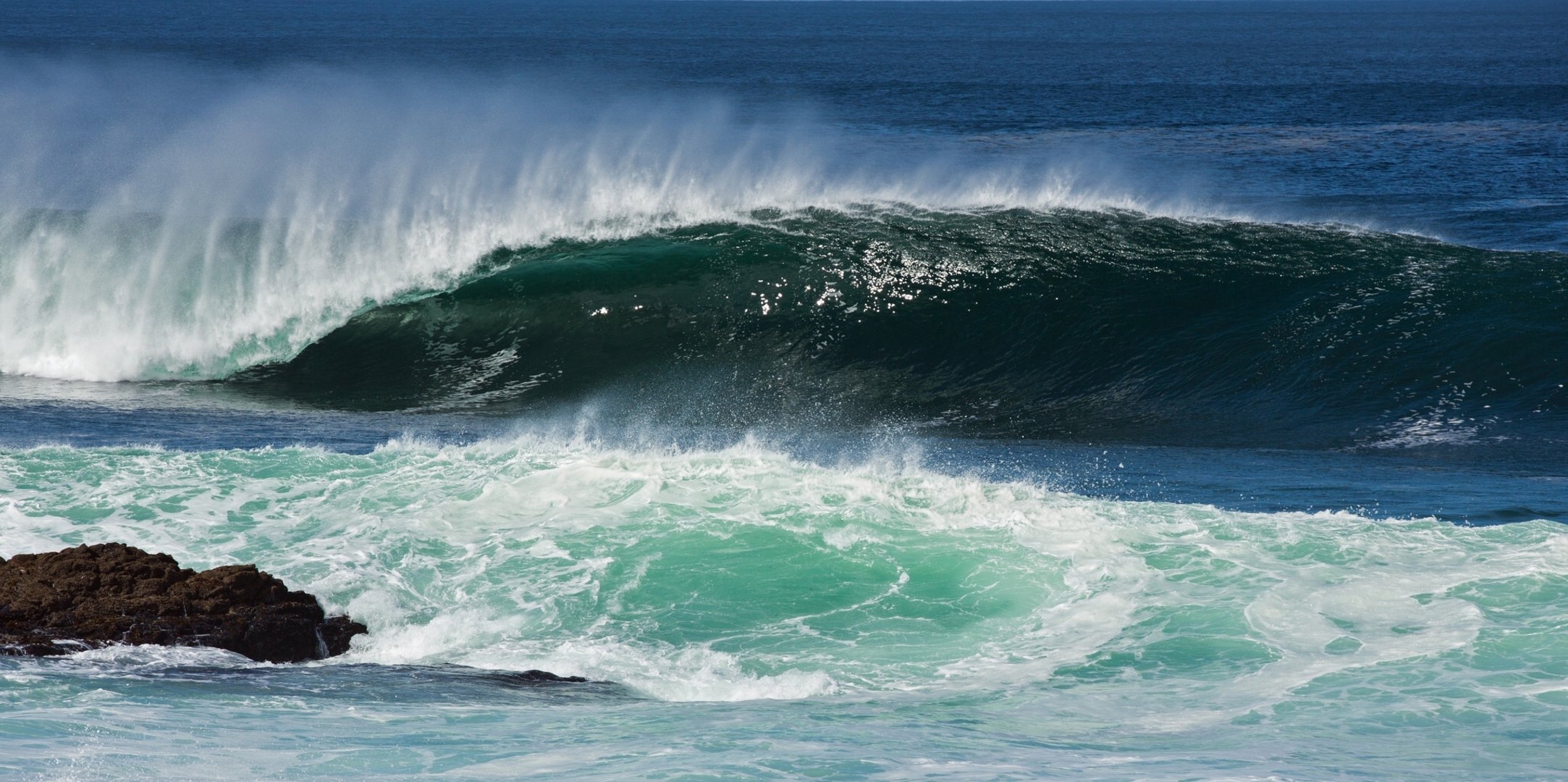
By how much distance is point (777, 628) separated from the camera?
7691 mm

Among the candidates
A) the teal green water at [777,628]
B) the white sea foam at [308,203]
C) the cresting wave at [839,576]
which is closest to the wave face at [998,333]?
the white sea foam at [308,203]

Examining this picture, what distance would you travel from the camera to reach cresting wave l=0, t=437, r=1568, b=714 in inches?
269

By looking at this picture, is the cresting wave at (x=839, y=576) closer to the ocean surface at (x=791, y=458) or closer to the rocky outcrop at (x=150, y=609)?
the ocean surface at (x=791, y=458)

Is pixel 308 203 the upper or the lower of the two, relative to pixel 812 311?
upper

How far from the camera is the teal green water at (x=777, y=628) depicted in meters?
5.75

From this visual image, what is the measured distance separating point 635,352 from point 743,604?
7.91 meters

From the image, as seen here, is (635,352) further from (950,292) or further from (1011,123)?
(1011,123)

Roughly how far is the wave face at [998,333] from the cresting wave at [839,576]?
3.91 meters

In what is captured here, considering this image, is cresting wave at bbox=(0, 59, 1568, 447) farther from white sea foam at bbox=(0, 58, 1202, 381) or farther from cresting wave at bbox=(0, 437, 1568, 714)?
cresting wave at bbox=(0, 437, 1568, 714)

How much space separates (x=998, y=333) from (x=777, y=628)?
8.61m

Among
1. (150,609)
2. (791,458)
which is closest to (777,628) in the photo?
(791,458)

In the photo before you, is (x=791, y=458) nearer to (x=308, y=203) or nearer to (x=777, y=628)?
(x=777, y=628)

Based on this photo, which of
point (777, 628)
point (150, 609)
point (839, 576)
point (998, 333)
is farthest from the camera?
point (998, 333)

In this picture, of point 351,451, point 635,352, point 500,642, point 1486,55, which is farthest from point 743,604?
point 1486,55
